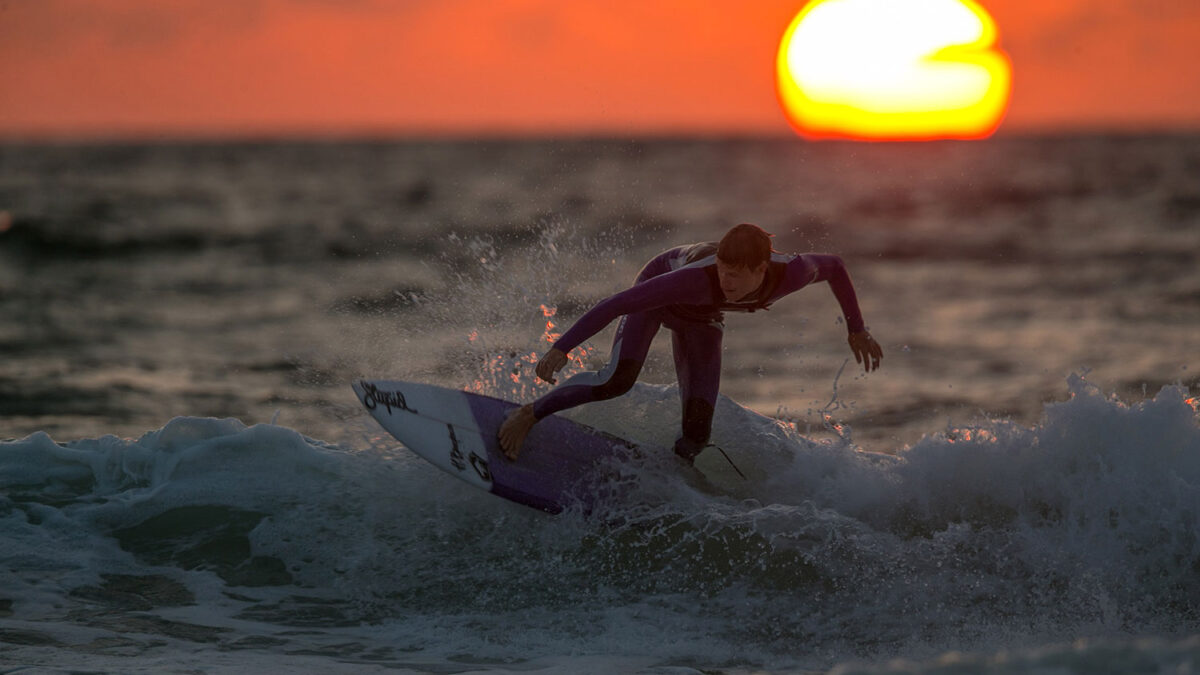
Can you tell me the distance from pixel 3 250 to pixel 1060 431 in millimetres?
24012

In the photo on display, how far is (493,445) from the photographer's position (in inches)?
259

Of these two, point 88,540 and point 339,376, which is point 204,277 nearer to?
point 339,376

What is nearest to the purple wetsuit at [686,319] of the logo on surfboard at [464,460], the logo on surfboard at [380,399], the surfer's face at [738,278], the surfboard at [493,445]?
the surfer's face at [738,278]

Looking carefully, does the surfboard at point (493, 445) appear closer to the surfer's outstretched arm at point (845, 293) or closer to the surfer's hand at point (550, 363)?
the surfer's hand at point (550, 363)

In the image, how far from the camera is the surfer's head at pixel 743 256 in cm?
539

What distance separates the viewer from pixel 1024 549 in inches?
227

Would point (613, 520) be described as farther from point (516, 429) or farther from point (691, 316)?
point (691, 316)

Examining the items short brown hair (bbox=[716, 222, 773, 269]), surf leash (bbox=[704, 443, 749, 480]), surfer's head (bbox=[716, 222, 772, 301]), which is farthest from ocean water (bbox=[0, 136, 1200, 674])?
short brown hair (bbox=[716, 222, 773, 269])

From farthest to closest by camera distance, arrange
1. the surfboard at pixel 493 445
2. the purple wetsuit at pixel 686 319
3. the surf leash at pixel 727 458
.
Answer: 1. the surf leash at pixel 727 458
2. the surfboard at pixel 493 445
3. the purple wetsuit at pixel 686 319

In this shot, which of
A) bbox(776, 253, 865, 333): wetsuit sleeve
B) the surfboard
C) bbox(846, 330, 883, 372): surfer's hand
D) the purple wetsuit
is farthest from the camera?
the surfboard

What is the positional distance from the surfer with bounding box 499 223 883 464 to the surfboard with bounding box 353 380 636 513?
187 mm

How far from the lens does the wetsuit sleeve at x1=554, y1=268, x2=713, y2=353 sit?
18.3 ft

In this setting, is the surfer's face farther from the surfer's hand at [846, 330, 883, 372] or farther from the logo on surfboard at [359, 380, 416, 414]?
the logo on surfboard at [359, 380, 416, 414]

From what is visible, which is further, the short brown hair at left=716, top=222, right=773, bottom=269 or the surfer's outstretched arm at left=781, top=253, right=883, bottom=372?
the surfer's outstretched arm at left=781, top=253, right=883, bottom=372
